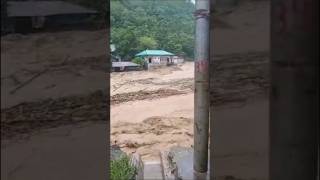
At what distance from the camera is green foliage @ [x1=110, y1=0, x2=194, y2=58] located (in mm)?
2396

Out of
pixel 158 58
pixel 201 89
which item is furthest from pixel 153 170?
pixel 158 58

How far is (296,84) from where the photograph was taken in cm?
112

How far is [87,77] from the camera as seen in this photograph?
121 centimetres

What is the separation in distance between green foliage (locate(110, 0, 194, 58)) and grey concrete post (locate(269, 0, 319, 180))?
A: 4.20ft

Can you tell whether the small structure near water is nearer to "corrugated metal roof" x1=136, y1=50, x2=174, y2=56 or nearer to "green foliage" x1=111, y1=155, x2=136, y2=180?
"corrugated metal roof" x1=136, y1=50, x2=174, y2=56

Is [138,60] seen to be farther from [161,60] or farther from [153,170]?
[153,170]

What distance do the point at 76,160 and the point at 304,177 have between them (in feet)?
2.05

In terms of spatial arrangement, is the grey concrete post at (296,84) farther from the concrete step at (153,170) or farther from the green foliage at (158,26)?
the concrete step at (153,170)

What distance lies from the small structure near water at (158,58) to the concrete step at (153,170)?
119 centimetres

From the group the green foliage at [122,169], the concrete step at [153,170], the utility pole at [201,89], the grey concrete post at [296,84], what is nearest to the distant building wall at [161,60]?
the utility pole at [201,89]

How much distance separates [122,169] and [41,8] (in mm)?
1891

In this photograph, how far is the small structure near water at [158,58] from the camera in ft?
7.99

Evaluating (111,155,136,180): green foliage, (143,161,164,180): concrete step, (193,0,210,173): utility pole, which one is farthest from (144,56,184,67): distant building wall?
(143,161,164,180): concrete step

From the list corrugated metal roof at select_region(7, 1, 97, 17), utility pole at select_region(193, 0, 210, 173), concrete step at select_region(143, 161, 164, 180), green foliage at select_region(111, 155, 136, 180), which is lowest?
concrete step at select_region(143, 161, 164, 180)
